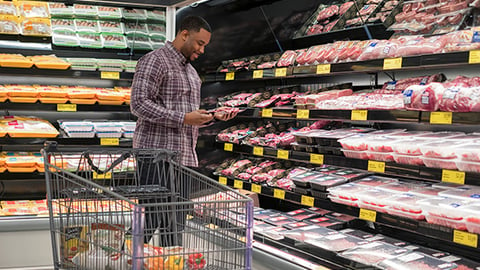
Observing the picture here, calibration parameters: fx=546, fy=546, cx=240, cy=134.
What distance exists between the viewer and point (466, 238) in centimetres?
249

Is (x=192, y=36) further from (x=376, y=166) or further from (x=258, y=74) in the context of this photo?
(x=376, y=166)

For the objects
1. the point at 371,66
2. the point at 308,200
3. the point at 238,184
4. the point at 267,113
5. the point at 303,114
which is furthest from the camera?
the point at 238,184

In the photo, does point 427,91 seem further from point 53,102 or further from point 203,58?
point 53,102

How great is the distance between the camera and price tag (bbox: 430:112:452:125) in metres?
2.66

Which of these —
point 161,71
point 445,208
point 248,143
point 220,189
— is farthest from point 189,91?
point 445,208

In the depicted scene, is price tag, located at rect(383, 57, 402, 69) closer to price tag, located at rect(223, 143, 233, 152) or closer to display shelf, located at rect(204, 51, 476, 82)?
display shelf, located at rect(204, 51, 476, 82)

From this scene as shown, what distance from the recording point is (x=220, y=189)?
2.13 meters

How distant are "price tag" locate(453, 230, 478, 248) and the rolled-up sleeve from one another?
5.26 ft

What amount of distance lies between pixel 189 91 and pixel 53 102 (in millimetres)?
1552

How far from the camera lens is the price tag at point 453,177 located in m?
2.59

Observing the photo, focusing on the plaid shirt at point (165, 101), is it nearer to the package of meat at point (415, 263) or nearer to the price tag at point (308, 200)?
the price tag at point (308, 200)

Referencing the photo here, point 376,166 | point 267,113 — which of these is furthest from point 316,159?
point 267,113

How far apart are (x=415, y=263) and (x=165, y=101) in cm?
169

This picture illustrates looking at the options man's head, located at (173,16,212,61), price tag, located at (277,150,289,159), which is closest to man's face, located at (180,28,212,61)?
man's head, located at (173,16,212,61)
